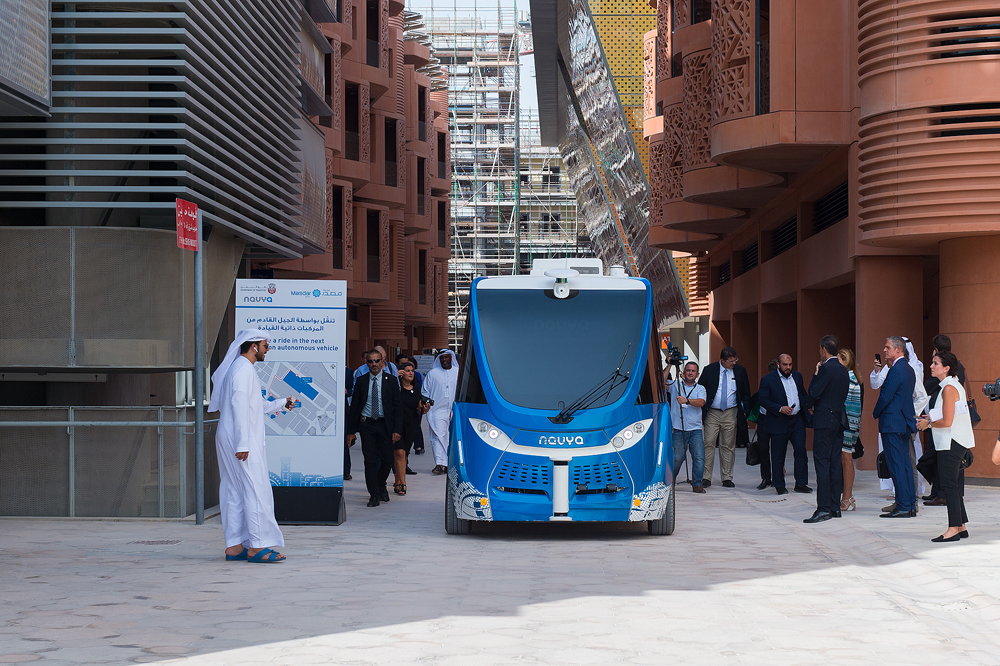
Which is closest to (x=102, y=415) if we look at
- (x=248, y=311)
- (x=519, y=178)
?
(x=248, y=311)

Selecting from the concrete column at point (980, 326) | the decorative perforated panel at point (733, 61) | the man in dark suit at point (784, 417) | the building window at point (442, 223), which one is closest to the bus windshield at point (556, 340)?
the man in dark suit at point (784, 417)

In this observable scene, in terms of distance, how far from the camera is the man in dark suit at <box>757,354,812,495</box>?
15.7 m

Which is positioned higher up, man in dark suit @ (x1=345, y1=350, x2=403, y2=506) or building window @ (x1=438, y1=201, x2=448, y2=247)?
building window @ (x1=438, y1=201, x2=448, y2=247)

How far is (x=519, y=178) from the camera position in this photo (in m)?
79.4

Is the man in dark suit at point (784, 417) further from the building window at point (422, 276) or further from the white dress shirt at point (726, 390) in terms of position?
the building window at point (422, 276)

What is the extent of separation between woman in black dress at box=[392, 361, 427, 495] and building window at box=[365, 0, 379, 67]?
25068 millimetres

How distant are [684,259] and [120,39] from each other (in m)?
30.6

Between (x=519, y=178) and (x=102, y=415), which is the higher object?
(x=519, y=178)

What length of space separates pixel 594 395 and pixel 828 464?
111 inches

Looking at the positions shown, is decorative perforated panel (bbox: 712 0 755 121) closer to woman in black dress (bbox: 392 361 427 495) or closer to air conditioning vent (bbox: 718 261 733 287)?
woman in black dress (bbox: 392 361 427 495)

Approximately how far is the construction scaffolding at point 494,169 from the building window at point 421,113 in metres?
25.1

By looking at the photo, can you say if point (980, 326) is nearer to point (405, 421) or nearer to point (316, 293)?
point (405, 421)

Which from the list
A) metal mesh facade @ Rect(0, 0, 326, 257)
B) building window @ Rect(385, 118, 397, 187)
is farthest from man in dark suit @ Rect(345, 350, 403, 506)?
building window @ Rect(385, 118, 397, 187)

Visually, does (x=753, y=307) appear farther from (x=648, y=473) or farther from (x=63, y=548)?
(x=63, y=548)
